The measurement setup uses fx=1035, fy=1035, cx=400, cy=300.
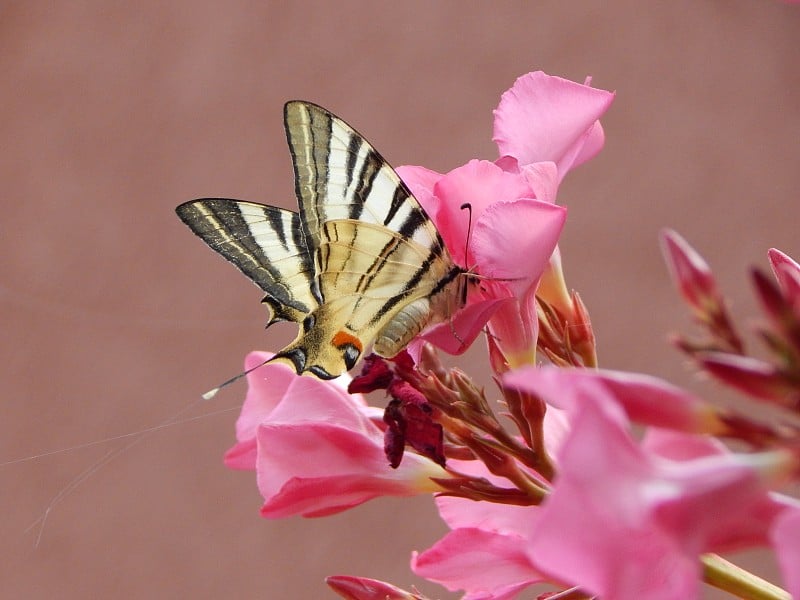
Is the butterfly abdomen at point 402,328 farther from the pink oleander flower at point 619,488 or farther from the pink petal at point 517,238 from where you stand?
the pink oleander flower at point 619,488

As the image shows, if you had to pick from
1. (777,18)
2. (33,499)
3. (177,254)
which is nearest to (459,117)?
(177,254)

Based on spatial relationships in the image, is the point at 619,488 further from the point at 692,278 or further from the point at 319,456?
the point at 319,456

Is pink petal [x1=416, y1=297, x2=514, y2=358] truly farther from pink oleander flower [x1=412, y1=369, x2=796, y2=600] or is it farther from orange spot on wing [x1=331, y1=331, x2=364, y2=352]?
pink oleander flower [x1=412, y1=369, x2=796, y2=600]

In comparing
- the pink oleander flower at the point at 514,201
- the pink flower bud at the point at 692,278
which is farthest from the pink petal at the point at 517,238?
the pink flower bud at the point at 692,278

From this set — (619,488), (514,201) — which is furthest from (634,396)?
(514,201)

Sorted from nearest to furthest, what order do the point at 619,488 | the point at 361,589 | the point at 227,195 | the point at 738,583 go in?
the point at 619,488, the point at 738,583, the point at 361,589, the point at 227,195

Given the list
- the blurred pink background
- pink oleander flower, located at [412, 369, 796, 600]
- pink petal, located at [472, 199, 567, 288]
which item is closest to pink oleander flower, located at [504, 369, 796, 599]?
pink oleander flower, located at [412, 369, 796, 600]
